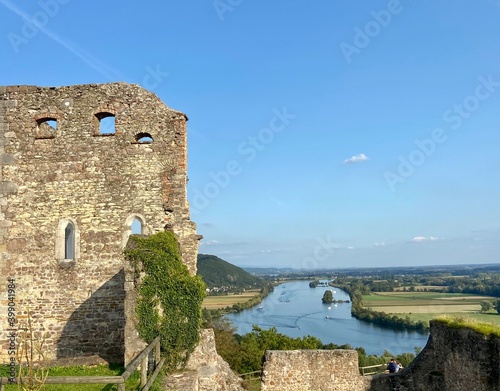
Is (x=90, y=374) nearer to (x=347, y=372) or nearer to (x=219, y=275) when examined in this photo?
(x=347, y=372)

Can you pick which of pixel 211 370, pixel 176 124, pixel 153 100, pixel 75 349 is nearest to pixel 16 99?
Result: pixel 153 100

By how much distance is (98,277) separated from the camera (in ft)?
35.8

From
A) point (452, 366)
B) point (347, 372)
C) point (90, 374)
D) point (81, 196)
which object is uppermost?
point (81, 196)

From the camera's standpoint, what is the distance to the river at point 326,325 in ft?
177

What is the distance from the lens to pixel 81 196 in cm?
1117

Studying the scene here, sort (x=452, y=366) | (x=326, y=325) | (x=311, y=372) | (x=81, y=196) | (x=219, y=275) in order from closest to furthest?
1. (x=81, y=196)
2. (x=452, y=366)
3. (x=311, y=372)
4. (x=326, y=325)
5. (x=219, y=275)

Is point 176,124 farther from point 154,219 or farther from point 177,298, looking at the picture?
point 177,298

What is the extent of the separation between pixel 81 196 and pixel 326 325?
64.6 m

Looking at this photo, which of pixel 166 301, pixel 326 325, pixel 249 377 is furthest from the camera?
pixel 326 325

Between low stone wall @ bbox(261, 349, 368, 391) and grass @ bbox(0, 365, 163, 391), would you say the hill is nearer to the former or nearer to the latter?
low stone wall @ bbox(261, 349, 368, 391)

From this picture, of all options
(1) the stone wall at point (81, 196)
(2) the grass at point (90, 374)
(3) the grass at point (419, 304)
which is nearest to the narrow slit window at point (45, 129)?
(1) the stone wall at point (81, 196)

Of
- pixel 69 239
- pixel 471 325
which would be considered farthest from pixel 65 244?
pixel 471 325

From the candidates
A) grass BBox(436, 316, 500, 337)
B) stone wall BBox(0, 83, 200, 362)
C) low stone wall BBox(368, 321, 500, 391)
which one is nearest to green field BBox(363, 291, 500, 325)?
low stone wall BBox(368, 321, 500, 391)

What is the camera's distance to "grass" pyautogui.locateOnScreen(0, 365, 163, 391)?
753 centimetres
